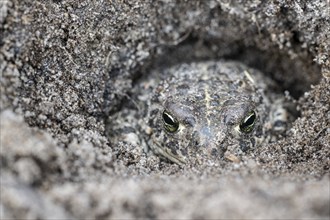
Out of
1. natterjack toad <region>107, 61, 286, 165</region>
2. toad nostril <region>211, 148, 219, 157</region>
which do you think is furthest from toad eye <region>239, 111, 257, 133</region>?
toad nostril <region>211, 148, 219, 157</region>

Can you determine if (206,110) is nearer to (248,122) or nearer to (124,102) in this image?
(248,122)

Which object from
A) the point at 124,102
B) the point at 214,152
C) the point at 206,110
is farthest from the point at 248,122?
the point at 124,102

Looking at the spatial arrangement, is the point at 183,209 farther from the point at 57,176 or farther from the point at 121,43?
the point at 121,43

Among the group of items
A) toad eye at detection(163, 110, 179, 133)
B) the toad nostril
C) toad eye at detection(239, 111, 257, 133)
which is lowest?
toad eye at detection(163, 110, 179, 133)

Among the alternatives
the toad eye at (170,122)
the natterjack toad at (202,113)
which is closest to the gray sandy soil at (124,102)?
the natterjack toad at (202,113)

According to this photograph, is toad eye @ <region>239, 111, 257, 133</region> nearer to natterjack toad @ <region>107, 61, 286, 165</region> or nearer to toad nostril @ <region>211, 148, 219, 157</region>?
natterjack toad @ <region>107, 61, 286, 165</region>
